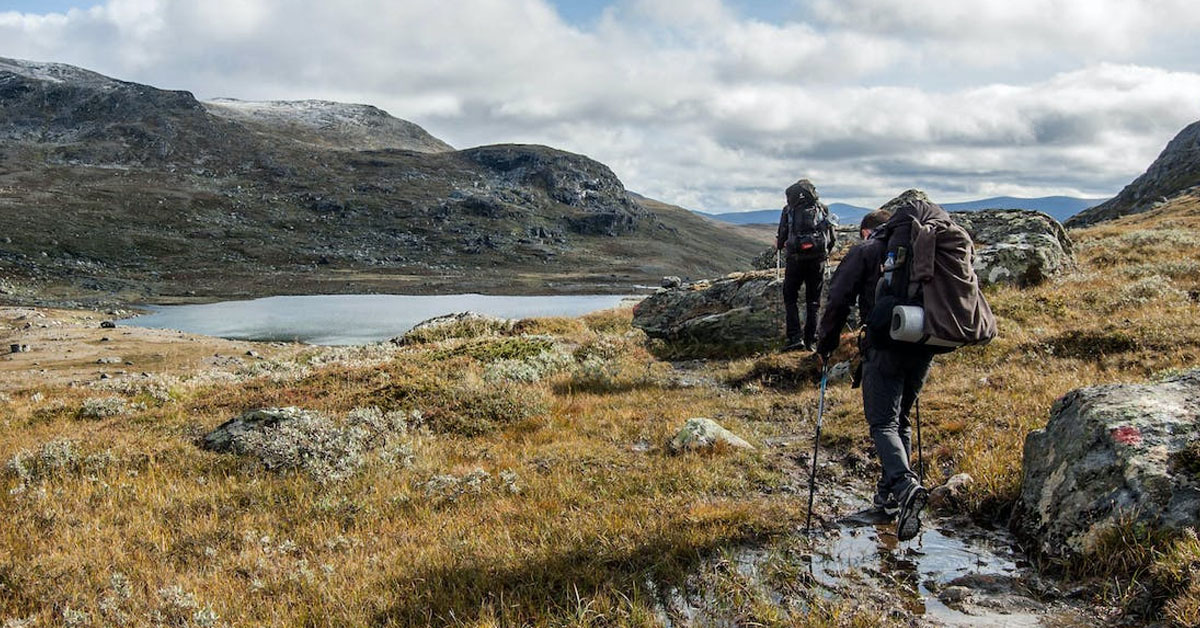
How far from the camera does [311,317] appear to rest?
65.9m

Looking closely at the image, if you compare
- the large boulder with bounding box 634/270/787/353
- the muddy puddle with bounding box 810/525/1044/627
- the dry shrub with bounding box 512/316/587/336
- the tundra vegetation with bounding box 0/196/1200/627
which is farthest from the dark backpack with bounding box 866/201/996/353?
the dry shrub with bounding box 512/316/587/336

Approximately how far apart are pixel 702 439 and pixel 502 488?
2967 millimetres

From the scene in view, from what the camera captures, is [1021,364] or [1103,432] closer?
[1103,432]

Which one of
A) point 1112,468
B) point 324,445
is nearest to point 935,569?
point 1112,468

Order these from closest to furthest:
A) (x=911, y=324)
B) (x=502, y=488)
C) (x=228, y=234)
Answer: (x=911, y=324) → (x=502, y=488) → (x=228, y=234)

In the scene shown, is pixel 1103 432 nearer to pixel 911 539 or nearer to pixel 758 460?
pixel 911 539

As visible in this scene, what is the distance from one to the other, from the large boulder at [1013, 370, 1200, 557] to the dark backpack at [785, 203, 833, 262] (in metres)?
8.13

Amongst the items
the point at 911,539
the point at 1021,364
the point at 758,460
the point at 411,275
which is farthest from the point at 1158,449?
the point at 411,275

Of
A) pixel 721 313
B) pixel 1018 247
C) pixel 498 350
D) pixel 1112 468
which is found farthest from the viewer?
pixel 1018 247

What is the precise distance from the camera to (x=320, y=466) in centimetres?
824

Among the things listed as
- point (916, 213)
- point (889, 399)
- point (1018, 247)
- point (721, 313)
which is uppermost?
point (1018, 247)

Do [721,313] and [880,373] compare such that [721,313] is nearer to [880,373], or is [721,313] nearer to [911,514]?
[880,373]

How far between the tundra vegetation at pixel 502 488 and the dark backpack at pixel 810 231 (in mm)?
2433

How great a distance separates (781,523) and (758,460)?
2243mm
